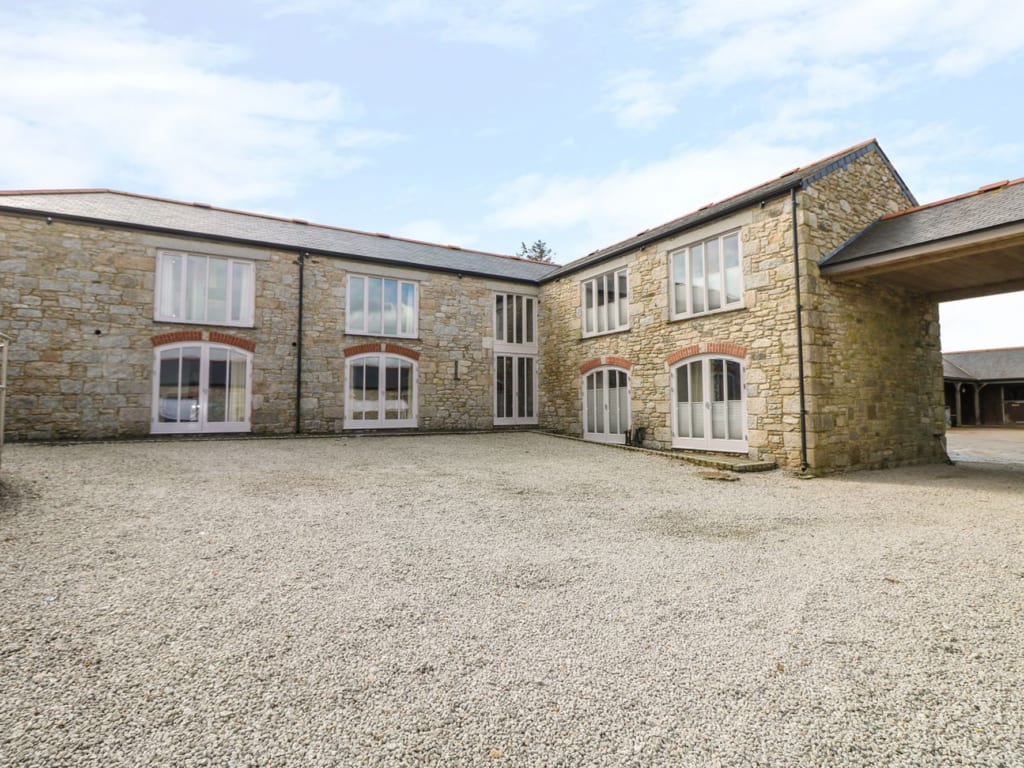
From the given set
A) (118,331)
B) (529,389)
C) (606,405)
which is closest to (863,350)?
(606,405)

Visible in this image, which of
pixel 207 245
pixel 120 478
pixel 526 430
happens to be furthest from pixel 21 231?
pixel 526 430

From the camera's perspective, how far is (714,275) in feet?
30.4

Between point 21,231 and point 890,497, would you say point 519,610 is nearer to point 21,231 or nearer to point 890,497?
point 890,497

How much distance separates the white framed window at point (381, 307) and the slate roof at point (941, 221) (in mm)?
9197

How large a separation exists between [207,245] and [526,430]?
29.7 feet

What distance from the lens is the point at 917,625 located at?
2709 mm

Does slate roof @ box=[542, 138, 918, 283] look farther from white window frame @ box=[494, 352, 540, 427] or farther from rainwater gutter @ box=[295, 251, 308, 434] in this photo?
rainwater gutter @ box=[295, 251, 308, 434]

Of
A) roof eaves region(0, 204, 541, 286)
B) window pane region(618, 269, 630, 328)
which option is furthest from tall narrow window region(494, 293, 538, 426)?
window pane region(618, 269, 630, 328)

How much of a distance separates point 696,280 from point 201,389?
34.9 ft

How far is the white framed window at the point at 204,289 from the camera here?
34.0 ft

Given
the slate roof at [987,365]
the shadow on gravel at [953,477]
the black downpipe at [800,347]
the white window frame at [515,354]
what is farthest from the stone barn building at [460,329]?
the slate roof at [987,365]

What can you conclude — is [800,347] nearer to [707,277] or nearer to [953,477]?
[707,277]

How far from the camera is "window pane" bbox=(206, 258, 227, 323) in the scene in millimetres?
10703

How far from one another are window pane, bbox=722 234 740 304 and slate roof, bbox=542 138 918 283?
52cm
